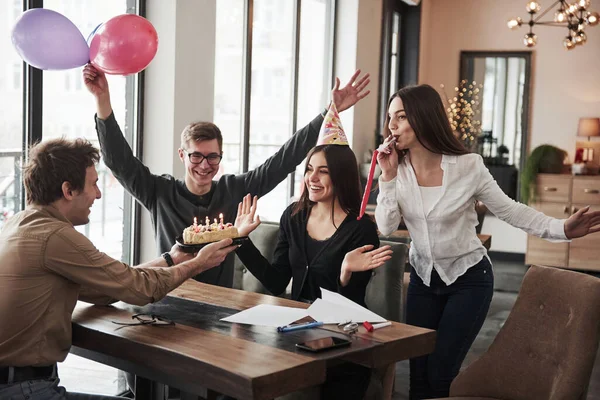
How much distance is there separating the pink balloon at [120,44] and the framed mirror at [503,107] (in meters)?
6.40

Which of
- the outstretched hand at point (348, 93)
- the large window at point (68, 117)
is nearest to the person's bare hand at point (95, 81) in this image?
the large window at point (68, 117)

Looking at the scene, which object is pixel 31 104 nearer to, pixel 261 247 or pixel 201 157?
pixel 201 157

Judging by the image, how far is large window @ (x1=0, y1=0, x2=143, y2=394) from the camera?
3316 mm

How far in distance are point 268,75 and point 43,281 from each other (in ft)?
12.8

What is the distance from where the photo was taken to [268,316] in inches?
87.7

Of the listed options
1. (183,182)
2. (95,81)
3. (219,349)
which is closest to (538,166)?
(183,182)

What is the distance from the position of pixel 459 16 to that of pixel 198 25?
5.26 meters

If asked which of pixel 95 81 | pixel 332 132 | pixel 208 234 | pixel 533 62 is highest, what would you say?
pixel 533 62

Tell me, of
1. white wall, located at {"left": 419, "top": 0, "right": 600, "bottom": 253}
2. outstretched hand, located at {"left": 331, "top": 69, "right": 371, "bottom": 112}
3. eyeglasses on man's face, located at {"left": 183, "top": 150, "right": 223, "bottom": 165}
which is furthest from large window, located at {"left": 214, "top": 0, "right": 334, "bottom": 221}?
white wall, located at {"left": 419, "top": 0, "right": 600, "bottom": 253}

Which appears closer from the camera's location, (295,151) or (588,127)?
(295,151)

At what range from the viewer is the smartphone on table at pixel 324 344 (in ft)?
6.21

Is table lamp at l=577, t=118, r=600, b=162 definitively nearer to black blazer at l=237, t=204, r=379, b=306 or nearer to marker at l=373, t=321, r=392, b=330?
black blazer at l=237, t=204, r=379, b=306

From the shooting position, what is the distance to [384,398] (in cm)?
225

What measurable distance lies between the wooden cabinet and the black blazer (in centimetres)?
559
